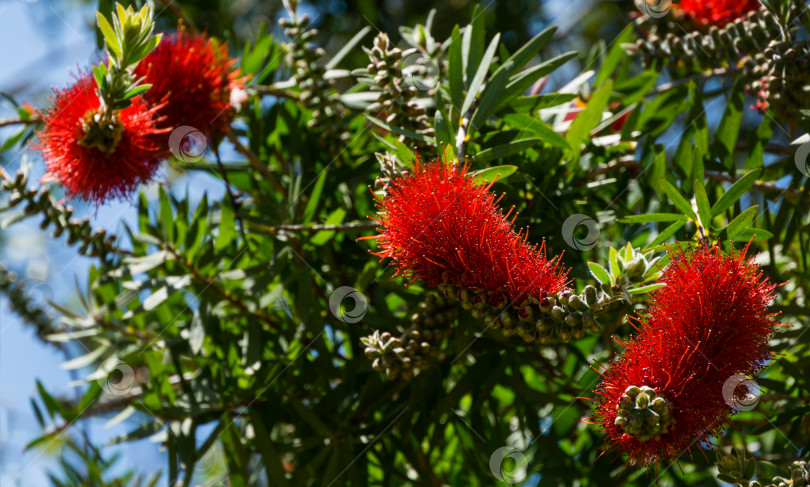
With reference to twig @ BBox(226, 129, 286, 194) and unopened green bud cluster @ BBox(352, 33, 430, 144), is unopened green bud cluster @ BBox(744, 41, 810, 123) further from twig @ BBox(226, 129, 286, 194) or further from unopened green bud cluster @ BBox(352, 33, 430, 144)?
twig @ BBox(226, 129, 286, 194)

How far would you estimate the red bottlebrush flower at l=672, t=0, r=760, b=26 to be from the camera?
4.46 feet

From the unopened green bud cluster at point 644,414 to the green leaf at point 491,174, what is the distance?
312 millimetres

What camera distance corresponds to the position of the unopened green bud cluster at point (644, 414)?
776 millimetres

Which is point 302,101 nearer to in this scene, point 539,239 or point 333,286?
point 333,286

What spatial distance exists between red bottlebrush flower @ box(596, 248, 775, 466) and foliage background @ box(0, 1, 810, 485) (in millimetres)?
274

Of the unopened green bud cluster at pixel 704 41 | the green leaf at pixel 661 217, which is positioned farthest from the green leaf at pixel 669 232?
the unopened green bud cluster at pixel 704 41

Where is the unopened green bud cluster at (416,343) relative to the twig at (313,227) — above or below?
below

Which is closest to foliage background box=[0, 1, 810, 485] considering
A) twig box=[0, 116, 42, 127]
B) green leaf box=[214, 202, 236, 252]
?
green leaf box=[214, 202, 236, 252]

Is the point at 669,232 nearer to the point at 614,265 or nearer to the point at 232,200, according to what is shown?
→ the point at 614,265

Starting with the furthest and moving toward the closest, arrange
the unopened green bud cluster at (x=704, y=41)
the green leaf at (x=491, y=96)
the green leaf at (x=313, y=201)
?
the green leaf at (x=313, y=201) < the unopened green bud cluster at (x=704, y=41) < the green leaf at (x=491, y=96)

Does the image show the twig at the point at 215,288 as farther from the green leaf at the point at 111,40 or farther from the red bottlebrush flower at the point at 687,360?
the red bottlebrush flower at the point at 687,360

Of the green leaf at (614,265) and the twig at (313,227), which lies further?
the twig at (313,227)

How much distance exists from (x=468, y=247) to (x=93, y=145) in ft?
2.04

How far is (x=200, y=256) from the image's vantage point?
140cm
